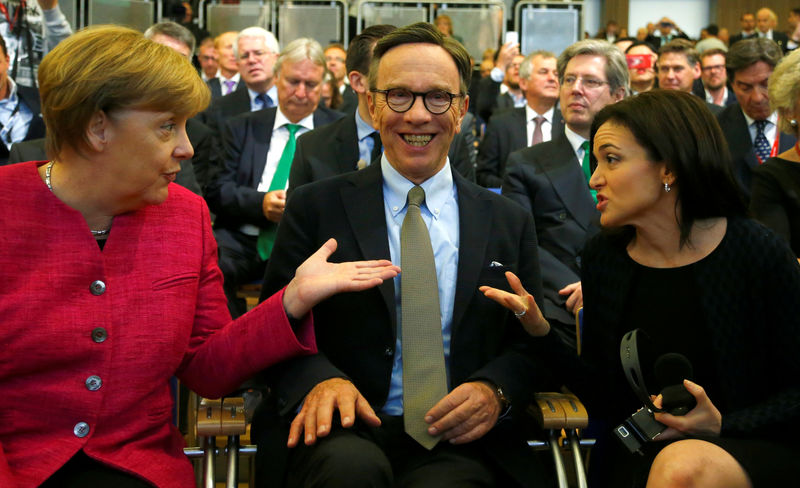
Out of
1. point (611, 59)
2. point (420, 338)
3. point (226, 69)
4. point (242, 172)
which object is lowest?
point (420, 338)

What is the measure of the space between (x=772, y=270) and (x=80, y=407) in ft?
5.36

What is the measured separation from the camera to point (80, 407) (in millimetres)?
1837

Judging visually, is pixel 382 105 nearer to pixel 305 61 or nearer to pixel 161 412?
pixel 161 412

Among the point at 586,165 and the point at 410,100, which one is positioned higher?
the point at 410,100

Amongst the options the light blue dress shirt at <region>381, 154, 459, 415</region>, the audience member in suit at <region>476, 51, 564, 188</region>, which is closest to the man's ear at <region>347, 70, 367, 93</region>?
the audience member in suit at <region>476, 51, 564, 188</region>

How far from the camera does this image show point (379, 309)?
2.16 m

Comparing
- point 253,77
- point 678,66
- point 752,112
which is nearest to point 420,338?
point 752,112

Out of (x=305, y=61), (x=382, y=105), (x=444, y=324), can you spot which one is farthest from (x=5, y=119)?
(x=444, y=324)

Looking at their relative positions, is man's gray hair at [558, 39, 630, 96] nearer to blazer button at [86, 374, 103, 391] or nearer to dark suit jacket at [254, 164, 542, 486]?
dark suit jacket at [254, 164, 542, 486]

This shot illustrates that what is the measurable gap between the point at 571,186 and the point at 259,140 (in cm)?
178

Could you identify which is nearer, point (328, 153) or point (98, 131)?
point (98, 131)

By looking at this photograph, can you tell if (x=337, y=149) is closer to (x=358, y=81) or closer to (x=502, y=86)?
(x=358, y=81)

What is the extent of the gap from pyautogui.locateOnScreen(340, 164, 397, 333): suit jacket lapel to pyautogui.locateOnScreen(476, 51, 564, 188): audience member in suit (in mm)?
3218

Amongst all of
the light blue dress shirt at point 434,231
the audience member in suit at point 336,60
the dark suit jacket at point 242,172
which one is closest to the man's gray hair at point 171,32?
the dark suit jacket at point 242,172
